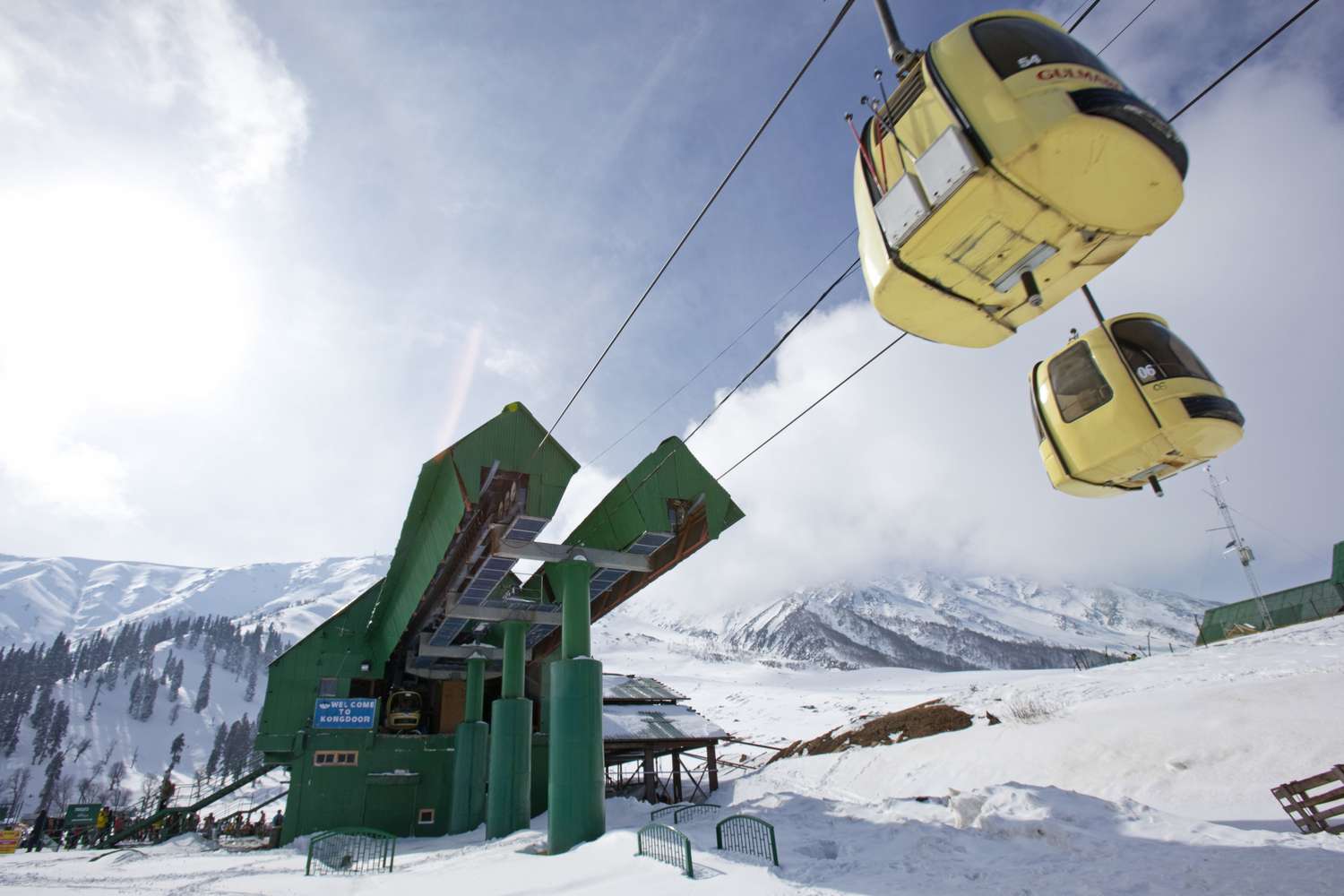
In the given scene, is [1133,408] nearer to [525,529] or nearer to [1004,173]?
[1004,173]

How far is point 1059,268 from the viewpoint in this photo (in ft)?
18.0

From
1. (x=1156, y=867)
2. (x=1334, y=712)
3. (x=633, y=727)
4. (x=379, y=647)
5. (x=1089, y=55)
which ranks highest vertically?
(x=379, y=647)

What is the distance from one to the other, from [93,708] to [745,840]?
8054 inches

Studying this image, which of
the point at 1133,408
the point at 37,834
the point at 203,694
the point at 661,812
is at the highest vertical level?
the point at 203,694

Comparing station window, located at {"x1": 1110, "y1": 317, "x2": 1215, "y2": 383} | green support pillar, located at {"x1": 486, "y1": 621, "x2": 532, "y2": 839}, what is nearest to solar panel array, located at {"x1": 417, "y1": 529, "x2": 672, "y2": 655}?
green support pillar, located at {"x1": 486, "y1": 621, "x2": 532, "y2": 839}

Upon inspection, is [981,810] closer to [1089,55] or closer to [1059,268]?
[1059,268]

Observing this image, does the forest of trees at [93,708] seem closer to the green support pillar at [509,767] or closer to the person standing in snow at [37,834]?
the person standing in snow at [37,834]

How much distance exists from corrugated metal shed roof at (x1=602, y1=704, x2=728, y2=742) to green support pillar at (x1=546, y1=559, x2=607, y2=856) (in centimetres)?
1557

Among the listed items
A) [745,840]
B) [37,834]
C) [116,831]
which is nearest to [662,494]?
[745,840]

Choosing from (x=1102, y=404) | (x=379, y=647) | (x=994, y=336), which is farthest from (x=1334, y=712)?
(x=379, y=647)

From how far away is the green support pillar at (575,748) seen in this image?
53.4ft

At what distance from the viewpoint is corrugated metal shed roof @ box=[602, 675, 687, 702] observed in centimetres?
3897

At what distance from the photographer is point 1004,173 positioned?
15.4 ft

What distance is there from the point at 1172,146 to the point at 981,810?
51.0ft
